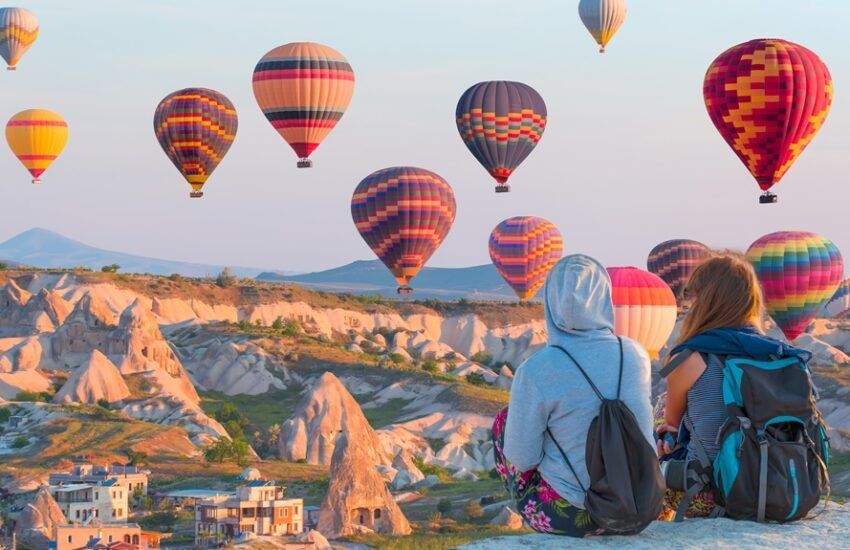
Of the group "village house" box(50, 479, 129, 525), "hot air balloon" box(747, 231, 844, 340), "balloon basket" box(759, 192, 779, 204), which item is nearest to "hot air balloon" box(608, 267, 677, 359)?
"balloon basket" box(759, 192, 779, 204)

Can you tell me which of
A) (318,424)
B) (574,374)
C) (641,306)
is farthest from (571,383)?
(318,424)

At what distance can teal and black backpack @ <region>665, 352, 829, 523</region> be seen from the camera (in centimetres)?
1040

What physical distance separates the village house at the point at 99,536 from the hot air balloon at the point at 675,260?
4756 centimetres

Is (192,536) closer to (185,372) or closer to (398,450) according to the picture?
(398,450)

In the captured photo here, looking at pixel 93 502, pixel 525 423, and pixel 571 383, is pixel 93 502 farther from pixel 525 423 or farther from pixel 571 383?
pixel 571 383

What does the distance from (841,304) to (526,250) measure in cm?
7025

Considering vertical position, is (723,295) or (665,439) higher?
(723,295)

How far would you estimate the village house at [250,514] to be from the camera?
53031 mm

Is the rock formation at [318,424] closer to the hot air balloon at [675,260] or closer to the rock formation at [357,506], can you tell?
the rock formation at [357,506]

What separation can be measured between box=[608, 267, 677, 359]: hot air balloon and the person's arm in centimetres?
4136

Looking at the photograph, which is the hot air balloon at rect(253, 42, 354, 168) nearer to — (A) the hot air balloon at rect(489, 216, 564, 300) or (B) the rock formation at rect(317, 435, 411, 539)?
(B) the rock formation at rect(317, 435, 411, 539)

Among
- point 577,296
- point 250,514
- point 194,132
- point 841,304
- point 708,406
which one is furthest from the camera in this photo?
point 841,304

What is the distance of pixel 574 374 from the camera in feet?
32.7

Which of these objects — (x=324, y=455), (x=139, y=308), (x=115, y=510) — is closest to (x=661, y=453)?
(x=115, y=510)
